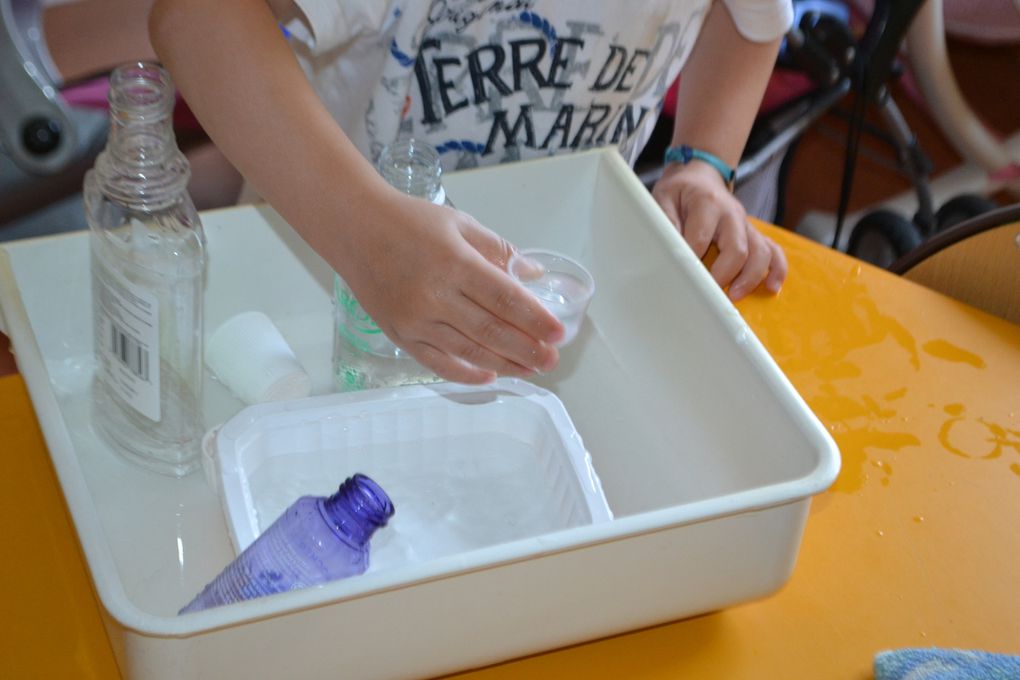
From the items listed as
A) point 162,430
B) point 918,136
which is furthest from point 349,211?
point 918,136

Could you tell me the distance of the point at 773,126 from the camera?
4.82 ft

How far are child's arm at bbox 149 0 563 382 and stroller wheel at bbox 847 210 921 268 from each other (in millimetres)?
961

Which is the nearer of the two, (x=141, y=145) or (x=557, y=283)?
(x=141, y=145)

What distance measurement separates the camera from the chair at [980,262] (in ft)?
2.88

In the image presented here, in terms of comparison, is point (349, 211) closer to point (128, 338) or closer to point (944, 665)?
point (128, 338)

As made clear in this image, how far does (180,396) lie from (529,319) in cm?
23

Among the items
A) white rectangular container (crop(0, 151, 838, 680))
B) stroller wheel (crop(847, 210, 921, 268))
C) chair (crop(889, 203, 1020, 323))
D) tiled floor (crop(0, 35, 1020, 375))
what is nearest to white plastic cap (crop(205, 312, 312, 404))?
white rectangular container (crop(0, 151, 838, 680))

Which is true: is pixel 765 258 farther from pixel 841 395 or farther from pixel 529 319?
pixel 529 319

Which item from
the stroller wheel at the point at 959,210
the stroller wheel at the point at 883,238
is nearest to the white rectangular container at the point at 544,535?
the stroller wheel at the point at 883,238

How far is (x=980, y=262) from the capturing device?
0.90 meters

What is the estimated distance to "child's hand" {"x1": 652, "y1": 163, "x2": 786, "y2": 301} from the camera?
870 millimetres

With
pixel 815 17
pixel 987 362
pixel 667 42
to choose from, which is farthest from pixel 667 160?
pixel 815 17

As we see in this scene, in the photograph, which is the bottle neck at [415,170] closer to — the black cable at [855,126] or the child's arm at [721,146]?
the child's arm at [721,146]

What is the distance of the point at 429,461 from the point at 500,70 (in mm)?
364
